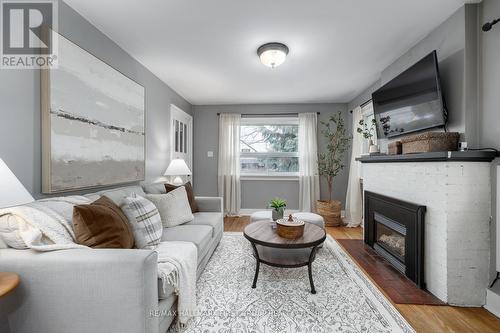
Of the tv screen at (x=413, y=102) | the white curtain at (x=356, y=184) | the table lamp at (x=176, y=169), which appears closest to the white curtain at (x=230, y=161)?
the table lamp at (x=176, y=169)

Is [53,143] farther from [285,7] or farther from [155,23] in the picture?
[285,7]

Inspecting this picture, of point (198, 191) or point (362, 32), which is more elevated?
→ point (362, 32)

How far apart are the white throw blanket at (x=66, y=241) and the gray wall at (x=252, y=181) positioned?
10.5 ft

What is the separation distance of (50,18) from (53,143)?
0.95m

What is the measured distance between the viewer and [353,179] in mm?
4215

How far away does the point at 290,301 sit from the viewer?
6.28ft

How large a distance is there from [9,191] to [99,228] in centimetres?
51

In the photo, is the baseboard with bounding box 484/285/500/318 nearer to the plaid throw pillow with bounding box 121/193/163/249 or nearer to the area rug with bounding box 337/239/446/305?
the area rug with bounding box 337/239/446/305

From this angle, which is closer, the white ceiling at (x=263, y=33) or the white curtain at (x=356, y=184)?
the white ceiling at (x=263, y=33)

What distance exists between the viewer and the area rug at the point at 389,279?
6.39 feet

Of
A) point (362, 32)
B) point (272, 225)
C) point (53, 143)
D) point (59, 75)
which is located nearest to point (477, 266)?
point (272, 225)

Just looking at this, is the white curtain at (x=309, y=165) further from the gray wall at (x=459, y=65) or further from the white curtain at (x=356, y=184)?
the gray wall at (x=459, y=65)

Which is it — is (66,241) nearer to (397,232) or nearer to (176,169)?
(176,169)

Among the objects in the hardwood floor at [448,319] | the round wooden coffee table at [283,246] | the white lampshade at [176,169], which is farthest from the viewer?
the white lampshade at [176,169]
